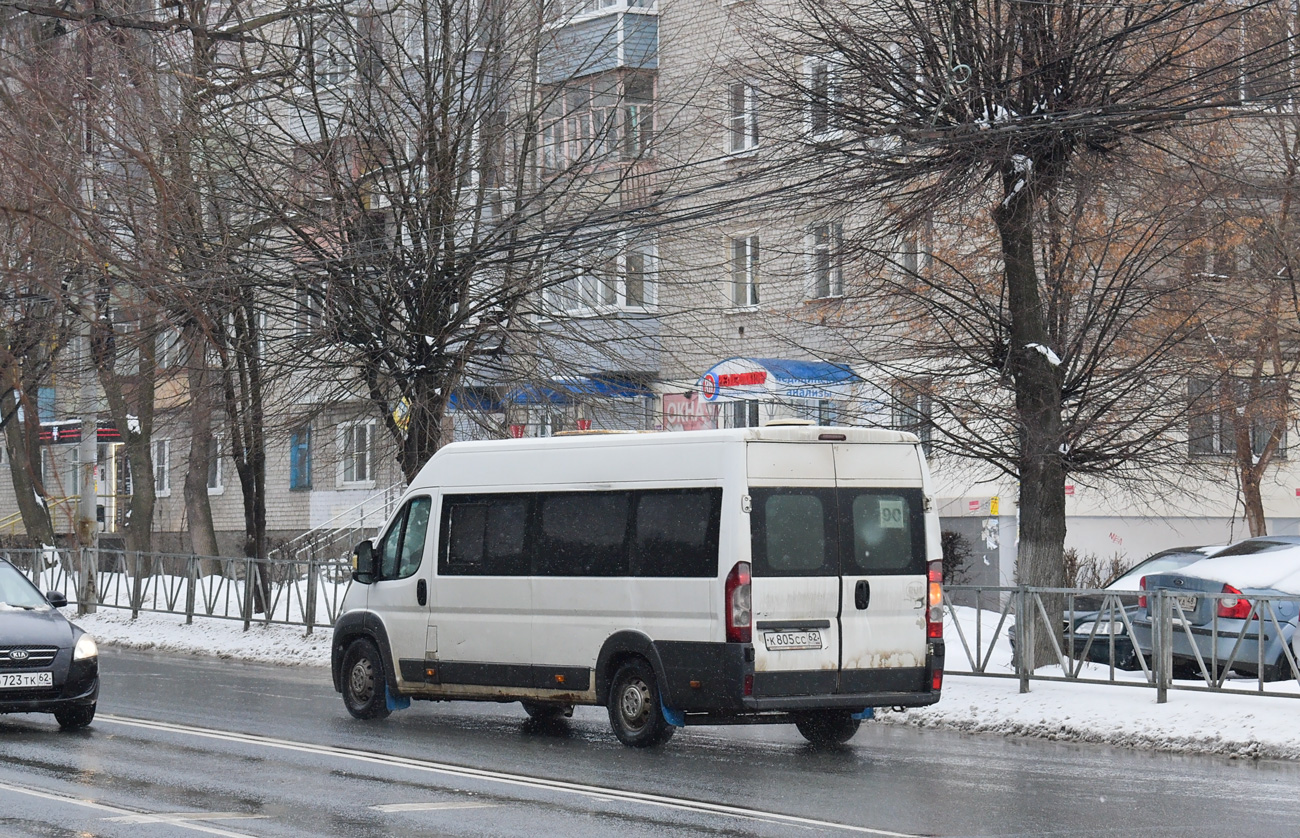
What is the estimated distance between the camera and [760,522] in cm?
1205

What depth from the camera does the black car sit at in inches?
504

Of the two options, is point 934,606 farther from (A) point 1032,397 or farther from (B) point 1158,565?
(B) point 1158,565

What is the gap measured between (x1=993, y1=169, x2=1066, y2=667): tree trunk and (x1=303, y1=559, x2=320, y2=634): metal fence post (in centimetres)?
1061

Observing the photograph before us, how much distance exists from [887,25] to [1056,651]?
655 centimetres

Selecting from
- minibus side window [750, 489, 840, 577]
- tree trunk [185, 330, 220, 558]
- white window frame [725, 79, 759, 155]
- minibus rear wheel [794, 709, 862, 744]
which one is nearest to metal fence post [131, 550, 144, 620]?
tree trunk [185, 330, 220, 558]

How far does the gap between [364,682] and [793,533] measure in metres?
4.54

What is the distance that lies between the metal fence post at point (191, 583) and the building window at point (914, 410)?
12669 mm

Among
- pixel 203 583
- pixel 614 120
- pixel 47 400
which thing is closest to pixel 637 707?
pixel 614 120

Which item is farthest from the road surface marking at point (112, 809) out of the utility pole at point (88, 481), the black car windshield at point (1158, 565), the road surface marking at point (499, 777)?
the utility pole at point (88, 481)

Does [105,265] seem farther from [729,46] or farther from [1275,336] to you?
[1275,336]

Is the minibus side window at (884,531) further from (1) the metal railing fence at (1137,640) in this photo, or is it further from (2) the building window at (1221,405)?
(2) the building window at (1221,405)

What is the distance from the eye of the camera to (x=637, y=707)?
12.5 m

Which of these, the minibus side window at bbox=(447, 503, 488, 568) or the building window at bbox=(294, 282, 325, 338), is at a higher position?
the building window at bbox=(294, 282, 325, 338)

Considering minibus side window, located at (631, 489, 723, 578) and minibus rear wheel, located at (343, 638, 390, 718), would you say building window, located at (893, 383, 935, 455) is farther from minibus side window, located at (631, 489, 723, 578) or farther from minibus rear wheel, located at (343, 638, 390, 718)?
minibus rear wheel, located at (343, 638, 390, 718)
